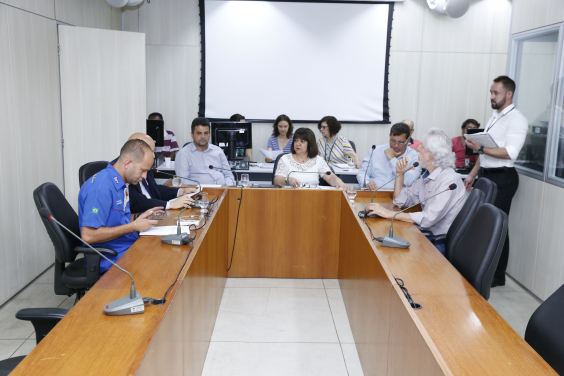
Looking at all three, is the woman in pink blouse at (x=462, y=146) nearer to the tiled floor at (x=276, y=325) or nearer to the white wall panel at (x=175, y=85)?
the tiled floor at (x=276, y=325)

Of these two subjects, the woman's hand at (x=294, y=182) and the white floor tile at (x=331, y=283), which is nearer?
the white floor tile at (x=331, y=283)

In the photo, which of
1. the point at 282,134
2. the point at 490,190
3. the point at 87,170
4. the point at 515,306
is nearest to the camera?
the point at 490,190

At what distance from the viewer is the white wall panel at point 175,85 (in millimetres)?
6867

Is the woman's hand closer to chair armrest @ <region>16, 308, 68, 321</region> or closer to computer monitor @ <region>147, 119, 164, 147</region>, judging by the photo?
computer monitor @ <region>147, 119, 164, 147</region>

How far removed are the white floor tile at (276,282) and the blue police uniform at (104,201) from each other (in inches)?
54.5

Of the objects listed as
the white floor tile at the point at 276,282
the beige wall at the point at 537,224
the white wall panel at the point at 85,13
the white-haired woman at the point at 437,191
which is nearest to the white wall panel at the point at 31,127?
the white wall panel at the point at 85,13

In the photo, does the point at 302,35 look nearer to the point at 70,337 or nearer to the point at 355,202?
the point at 355,202

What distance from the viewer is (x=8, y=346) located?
9.38ft

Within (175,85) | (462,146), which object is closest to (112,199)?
(175,85)

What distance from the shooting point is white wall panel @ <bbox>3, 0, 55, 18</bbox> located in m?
3.62

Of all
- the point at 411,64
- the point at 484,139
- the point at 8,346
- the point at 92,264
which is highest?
the point at 411,64

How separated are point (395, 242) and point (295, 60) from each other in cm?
489

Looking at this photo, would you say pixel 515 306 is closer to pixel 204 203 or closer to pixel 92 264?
pixel 204 203

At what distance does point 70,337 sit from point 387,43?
6395 mm
